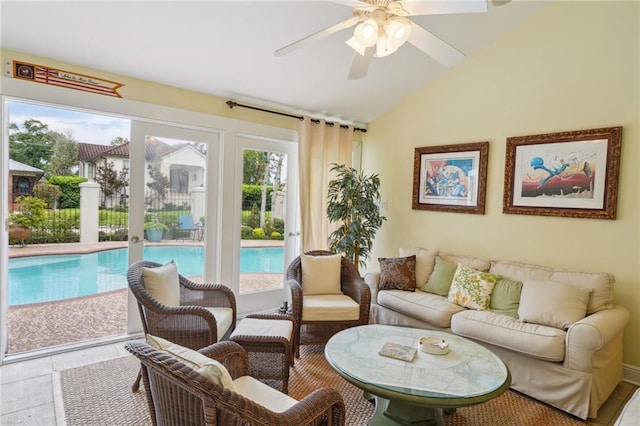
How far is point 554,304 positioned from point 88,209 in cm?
720

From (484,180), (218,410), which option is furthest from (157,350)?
(484,180)

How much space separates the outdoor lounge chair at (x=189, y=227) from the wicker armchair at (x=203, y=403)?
7.28ft

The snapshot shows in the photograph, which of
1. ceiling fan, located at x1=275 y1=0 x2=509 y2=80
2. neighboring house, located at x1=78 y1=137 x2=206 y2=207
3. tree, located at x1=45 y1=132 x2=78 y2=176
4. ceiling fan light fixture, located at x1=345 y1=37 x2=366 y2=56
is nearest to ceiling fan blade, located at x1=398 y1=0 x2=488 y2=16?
ceiling fan, located at x1=275 y1=0 x2=509 y2=80

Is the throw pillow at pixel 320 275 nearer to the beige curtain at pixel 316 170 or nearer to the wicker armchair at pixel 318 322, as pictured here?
the wicker armchair at pixel 318 322

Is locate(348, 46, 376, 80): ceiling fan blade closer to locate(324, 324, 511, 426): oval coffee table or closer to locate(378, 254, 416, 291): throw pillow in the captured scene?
locate(324, 324, 511, 426): oval coffee table

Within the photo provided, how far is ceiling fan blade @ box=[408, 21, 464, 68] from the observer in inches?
75.7

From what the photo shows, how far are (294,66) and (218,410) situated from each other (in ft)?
10.1

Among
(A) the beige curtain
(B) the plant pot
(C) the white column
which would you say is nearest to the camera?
(B) the plant pot

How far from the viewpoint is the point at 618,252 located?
2.87 m

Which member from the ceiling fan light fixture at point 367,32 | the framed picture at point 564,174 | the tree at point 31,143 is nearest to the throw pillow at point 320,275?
the framed picture at point 564,174

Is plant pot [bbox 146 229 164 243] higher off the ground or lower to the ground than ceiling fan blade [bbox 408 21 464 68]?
lower

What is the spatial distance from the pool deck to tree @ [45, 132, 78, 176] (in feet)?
8.00

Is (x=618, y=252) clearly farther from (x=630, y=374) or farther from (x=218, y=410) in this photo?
(x=218, y=410)

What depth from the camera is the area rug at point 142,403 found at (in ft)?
7.13
